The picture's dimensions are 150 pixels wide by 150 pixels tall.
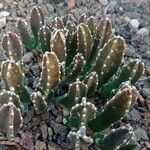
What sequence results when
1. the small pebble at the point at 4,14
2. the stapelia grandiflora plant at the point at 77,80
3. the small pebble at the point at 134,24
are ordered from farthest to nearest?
the small pebble at the point at 134,24 < the small pebble at the point at 4,14 < the stapelia grandiflora plant at the point at 77,80

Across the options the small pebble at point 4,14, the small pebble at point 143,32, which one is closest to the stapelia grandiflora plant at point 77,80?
the small pebble at point 4,14

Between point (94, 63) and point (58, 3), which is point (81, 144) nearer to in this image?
point (94, 63)

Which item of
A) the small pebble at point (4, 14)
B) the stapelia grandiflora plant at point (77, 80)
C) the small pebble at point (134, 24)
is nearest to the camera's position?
the stapelia grandiflora plant at point (77, 80)

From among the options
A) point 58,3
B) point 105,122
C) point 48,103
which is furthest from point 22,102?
point 58,3

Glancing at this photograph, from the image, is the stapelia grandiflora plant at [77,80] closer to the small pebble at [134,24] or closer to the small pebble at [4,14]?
the small pebble at [4,14]

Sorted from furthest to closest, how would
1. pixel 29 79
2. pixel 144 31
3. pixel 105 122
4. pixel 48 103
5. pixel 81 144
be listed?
pixel 144 31 < pixel 29 79 < pixel 48 103 < pixel 105 122 < pixel 81 144

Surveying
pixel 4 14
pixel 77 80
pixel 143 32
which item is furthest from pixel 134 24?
pixel 77 80

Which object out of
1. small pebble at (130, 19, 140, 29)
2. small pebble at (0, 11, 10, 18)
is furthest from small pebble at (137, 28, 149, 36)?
small pebble at (0, 11, 10, 18)

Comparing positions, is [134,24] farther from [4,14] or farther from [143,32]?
[4,14]
